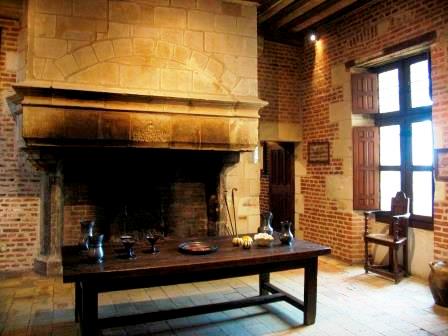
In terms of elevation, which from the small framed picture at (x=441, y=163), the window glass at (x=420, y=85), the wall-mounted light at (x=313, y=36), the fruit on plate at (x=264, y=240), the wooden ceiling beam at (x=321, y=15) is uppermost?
the wooden ceiling beam at (x=321, y=15)

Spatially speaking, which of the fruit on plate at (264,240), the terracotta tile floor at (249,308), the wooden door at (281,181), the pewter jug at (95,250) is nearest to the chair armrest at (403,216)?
the terracotta tile floor at (249,308)

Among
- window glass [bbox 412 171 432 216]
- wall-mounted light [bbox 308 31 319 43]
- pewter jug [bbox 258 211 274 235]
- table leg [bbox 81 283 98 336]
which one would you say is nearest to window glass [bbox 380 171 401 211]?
window glass [bbox 412 171 432 216]

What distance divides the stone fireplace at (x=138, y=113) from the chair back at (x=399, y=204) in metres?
1.82

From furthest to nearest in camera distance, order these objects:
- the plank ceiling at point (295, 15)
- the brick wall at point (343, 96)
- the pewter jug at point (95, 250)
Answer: the plank ceiling at point (295, 15)
the brick wall at point (343, 96)
the pewter jug at point (95, 250)

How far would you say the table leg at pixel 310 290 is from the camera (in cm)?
346

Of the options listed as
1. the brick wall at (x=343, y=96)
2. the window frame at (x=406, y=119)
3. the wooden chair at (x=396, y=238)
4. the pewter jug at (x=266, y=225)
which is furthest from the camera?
the window frame at (x=406, y=119)

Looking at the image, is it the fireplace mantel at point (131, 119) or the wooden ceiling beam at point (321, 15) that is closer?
the fireplace mantel at point (131, 119)

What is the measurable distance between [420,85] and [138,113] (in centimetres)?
360

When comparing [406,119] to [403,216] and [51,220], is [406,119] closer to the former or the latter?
[403,216]

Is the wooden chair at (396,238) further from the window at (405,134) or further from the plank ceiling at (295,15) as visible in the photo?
the plank ceiling at (295,15)

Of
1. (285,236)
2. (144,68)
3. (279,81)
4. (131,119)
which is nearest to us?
(285,236)

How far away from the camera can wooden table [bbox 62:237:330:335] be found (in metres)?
2.75

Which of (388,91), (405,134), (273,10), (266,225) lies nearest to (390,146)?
(405,134)

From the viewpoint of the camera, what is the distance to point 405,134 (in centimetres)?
530
